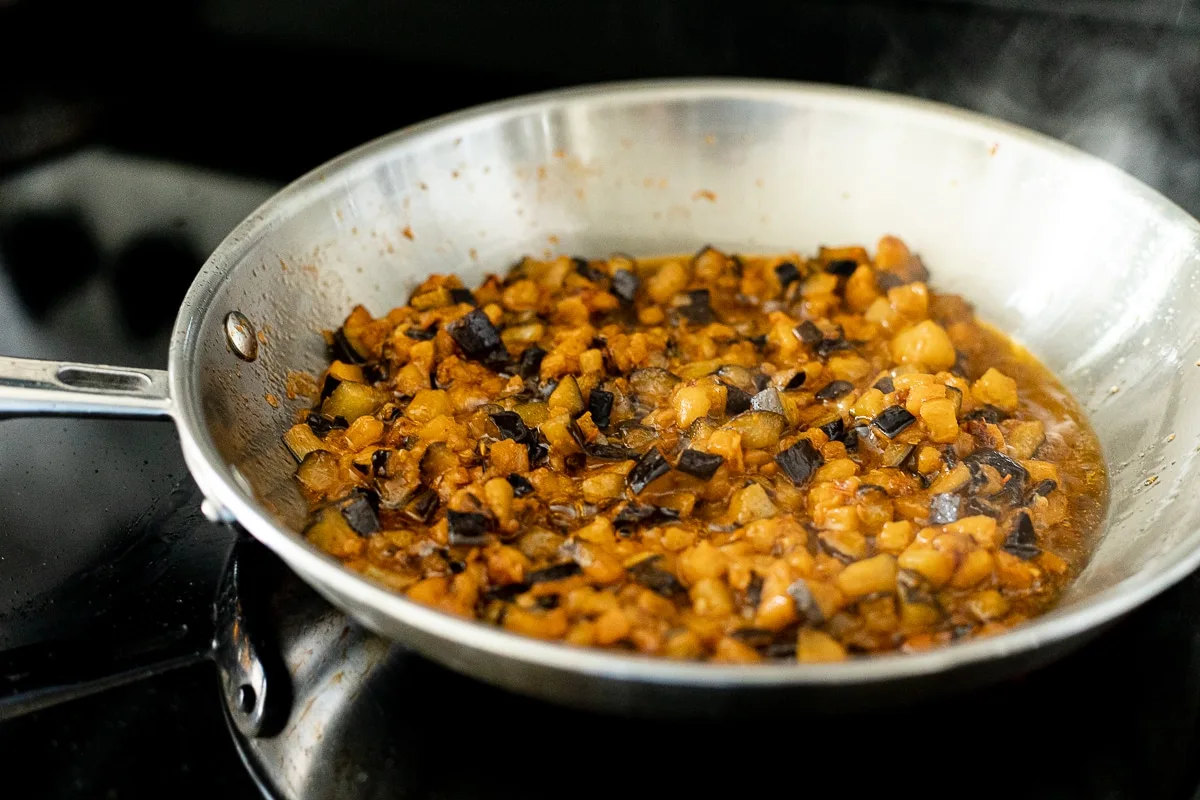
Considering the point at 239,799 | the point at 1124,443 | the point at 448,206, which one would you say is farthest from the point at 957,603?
the point at 448,206

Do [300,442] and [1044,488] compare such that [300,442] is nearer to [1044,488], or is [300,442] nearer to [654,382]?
[654,382]

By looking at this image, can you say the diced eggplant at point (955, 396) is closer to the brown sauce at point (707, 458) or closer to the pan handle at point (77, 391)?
the brown sauce at point (707, 458)

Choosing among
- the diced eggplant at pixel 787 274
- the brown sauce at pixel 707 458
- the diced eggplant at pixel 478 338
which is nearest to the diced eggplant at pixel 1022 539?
the brown sauce at pixel 707 458

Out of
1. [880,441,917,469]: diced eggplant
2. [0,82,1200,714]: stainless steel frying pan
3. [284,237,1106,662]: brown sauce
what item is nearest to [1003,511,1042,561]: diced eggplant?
[284,237,1106,662]: brown sauce

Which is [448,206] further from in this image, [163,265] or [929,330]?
[929,330]

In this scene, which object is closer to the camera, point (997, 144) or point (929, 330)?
point (929, 330)

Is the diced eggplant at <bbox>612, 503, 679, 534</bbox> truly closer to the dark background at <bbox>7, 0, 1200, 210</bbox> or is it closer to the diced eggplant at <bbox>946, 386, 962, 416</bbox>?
the diced eggplant at <bbox>946, 386, 962, 416</bbox>

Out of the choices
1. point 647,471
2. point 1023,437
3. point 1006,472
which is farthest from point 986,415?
point 647,471
